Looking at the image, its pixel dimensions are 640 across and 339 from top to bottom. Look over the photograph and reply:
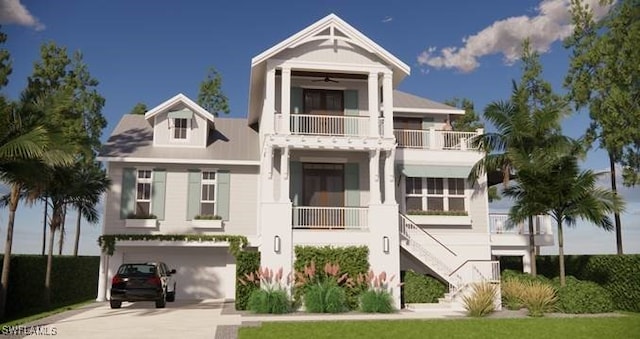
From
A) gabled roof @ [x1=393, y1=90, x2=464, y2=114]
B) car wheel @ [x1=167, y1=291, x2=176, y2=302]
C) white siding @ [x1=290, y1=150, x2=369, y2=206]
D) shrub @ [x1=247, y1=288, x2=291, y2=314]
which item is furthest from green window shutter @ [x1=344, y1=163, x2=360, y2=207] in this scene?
car wheel @ [x1=167, y1=291, x2=176, y2=302]

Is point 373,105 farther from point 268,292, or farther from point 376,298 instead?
point 268,292

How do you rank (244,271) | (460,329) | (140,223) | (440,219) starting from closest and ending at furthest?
1. (460,329)
2. (244,271)
3. (440,219)
4. (140,223)

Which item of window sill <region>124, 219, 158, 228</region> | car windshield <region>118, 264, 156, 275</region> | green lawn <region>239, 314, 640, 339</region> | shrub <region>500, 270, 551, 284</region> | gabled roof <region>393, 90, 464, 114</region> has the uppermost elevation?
gabled roof <region>393, 90, 464, 114</region>

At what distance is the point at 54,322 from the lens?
15.5 metres

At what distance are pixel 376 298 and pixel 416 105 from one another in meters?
11.4

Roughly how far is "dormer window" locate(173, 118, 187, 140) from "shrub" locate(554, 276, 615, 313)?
55.6 feet

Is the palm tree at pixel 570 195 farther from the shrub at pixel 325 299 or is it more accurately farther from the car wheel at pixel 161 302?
the car wheel at pixel 161 302

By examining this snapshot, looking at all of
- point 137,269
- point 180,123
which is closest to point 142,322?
point 137,269

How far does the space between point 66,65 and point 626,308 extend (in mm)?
30786

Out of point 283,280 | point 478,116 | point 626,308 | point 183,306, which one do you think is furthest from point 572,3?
point 183,306

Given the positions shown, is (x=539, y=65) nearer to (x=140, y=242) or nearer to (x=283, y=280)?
(x=283, y=280)

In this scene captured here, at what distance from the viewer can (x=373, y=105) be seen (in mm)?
20766

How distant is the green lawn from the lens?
41.1ft

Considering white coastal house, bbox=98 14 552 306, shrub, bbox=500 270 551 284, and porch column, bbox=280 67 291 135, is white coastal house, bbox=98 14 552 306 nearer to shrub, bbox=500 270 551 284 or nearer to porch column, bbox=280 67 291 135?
porch column, bbox=280 67 291 135
